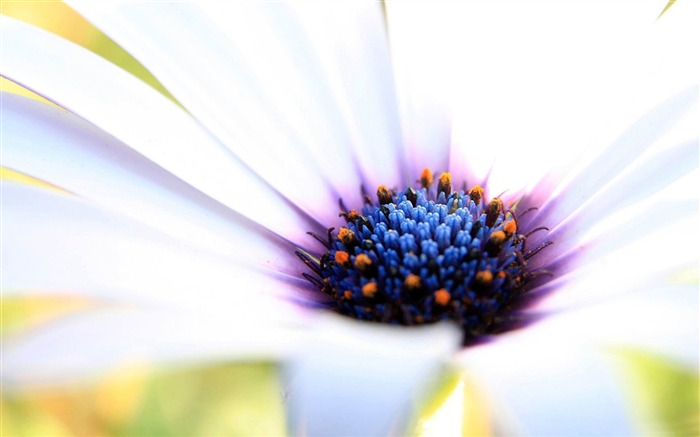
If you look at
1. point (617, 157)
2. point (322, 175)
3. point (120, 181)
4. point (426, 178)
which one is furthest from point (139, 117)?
point (617, 157)

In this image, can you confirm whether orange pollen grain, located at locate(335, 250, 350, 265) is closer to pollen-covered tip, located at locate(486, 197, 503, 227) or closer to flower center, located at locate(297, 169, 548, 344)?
flower center, located at locate(297, 169, 548, 344)

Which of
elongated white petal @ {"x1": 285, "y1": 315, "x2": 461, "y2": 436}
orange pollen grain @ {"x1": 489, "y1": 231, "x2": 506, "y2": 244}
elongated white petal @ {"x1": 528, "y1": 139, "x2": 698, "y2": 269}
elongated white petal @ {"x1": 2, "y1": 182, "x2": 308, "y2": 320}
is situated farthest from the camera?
orange pollen grain @ {"x1": 489, "y1": 231, "x2": 506, "y2": 244}

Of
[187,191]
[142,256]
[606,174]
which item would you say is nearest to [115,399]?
[187,191]

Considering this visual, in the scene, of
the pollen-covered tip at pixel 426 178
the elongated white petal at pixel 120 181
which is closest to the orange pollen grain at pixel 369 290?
the elongated white petal at pixel 120 181

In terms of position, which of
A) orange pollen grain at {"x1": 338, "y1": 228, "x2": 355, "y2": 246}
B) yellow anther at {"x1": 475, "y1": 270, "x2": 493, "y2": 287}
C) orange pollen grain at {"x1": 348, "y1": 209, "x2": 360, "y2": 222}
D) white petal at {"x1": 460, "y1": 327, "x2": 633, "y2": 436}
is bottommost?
white petal at {"x1": 460, "y1": 327, "x2": 633, "y2": 436}

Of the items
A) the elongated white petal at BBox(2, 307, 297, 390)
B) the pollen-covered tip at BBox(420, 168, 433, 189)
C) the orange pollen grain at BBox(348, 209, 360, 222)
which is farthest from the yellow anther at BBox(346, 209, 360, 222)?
the elongated white petal at BBox(2, 307, 297, 390)

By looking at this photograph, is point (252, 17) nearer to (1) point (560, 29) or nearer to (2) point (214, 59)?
(2) point (214, 59)
